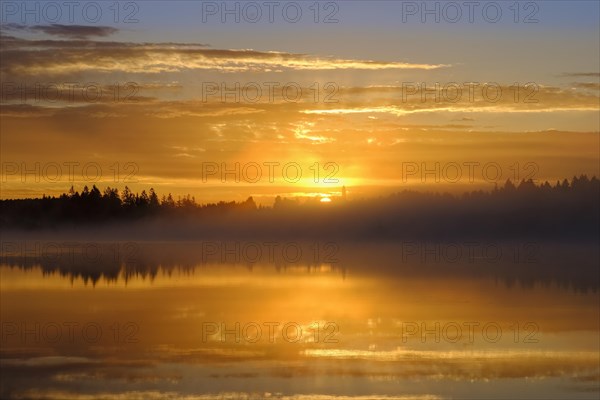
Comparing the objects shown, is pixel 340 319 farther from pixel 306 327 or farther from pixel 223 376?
pixel 223 376

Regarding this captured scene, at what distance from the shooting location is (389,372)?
1881 cm

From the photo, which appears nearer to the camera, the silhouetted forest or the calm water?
the calm water

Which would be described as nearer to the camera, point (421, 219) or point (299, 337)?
point (299, 337)

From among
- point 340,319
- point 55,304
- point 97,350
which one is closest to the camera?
point 97,350

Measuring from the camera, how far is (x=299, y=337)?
909 inches

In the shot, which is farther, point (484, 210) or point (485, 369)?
point (484, 210)

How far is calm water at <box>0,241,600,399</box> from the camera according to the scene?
57.6ft

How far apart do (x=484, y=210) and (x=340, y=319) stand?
338 ft

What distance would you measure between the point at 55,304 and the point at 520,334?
14.5 meters

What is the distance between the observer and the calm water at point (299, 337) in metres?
17.6

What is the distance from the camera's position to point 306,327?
984 inches

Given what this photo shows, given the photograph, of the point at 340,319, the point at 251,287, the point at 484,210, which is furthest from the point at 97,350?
the point at 484,210

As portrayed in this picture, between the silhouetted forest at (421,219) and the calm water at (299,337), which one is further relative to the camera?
the silhouetted forest at (421,219)

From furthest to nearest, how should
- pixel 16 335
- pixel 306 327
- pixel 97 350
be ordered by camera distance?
pixel 306 327 < pixel 16 335 < pixel 97 350
